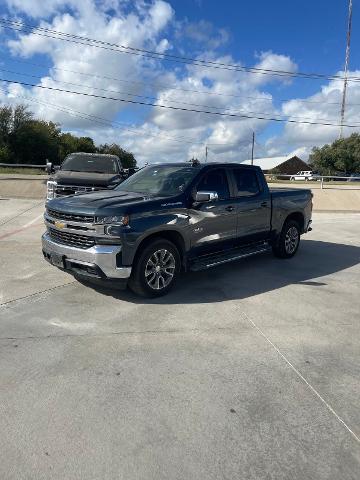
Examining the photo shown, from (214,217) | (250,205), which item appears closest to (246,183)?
(250,205)

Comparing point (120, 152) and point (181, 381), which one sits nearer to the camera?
point (181, 381)

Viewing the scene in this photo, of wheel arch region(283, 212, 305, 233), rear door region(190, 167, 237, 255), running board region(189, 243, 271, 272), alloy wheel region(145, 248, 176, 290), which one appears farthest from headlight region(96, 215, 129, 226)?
wheel arch region(283, 212, 305, 233)

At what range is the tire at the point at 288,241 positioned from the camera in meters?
7.98

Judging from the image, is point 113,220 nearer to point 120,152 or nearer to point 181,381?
point 181,381

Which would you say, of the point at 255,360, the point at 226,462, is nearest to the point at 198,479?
the point at 226,462

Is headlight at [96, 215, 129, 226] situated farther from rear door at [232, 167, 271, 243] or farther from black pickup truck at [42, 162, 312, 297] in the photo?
rear door at [232, 167, 271, 243]

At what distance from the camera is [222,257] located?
6488 mm

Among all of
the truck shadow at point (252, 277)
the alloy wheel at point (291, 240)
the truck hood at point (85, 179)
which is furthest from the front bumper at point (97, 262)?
the truck hood at point (85, 179)

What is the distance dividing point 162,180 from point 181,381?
11.9 feet

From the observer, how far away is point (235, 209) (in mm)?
6645

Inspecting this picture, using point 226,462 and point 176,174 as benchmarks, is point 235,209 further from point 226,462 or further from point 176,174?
point 226,462

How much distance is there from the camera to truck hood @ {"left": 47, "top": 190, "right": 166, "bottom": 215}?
5156 millimetres

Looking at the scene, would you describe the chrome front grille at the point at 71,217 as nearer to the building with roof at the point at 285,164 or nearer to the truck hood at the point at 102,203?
the truck hood at the point at 102,203

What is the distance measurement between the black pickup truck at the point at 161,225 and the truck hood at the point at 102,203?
13mm
